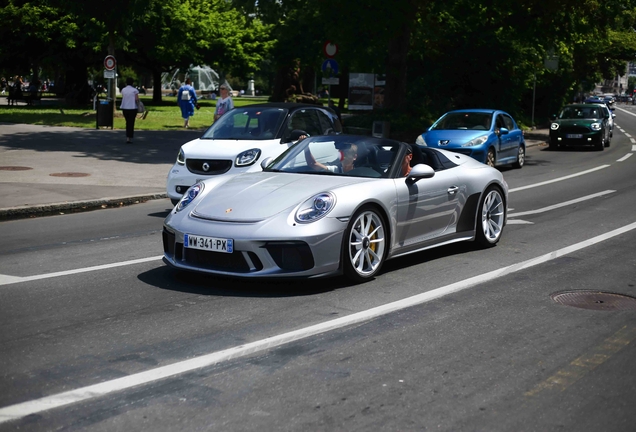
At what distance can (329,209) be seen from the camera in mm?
7586

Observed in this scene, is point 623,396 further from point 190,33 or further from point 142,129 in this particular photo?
point 190,33

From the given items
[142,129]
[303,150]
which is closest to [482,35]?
[142,129]

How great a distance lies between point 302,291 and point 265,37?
187ft

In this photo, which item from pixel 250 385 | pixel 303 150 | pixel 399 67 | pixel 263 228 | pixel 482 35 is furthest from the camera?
pixel 482 35

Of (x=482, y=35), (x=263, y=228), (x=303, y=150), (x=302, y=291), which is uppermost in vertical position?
(x=482, y=35)

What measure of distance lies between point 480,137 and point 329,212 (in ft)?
47.0

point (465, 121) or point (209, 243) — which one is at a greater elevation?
point (465, 121)

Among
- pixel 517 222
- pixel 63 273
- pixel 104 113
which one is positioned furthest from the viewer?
pixel 104 113

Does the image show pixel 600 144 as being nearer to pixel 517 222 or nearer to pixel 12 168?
pixel 517 222

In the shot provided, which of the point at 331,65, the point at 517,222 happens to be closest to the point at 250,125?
the point at 517,222

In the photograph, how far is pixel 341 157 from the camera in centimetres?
869

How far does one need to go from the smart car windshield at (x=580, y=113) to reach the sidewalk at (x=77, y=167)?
530 inches

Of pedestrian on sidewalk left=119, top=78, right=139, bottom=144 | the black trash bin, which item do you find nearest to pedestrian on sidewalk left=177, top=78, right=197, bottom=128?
the black trash bin

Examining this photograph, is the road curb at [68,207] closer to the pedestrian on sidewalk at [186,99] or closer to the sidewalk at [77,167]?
the sidewalk at [77,167]
